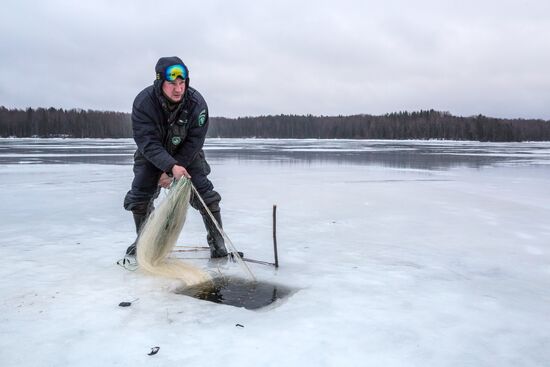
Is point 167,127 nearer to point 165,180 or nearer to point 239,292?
point 165,180

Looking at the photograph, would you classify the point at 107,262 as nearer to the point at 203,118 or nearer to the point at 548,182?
the point at 203,118

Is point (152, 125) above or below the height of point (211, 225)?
above

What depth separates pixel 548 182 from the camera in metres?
11.9

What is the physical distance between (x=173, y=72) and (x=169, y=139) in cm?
62

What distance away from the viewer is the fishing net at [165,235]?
373 cm

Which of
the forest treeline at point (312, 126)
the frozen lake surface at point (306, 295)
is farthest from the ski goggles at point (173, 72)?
the forest treeline at point (312, 126)

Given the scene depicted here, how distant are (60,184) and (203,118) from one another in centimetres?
749

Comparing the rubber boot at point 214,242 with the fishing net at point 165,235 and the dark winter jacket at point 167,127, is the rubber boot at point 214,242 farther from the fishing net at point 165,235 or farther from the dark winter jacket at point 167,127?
the dark winter jacket at point 167,127

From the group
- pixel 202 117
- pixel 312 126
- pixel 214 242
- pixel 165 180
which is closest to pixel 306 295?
pixel 214 242

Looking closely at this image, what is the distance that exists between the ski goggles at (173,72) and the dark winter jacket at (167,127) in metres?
0.11

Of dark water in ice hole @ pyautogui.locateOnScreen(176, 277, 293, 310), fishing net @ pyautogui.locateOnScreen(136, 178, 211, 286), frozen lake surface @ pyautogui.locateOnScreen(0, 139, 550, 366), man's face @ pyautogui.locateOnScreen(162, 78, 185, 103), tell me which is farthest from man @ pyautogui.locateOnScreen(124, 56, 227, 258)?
dark water in ice hole @ pyautogui.locateOnScreen(176, 277, 293, 310)

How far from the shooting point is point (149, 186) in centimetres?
430

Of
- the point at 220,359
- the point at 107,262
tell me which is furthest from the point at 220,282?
the point at 220,359

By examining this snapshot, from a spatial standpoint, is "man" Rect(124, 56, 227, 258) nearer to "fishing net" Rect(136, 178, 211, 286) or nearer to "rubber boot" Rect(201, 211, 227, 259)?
"rubber boot" Rect(201, 211, 227, 259)
